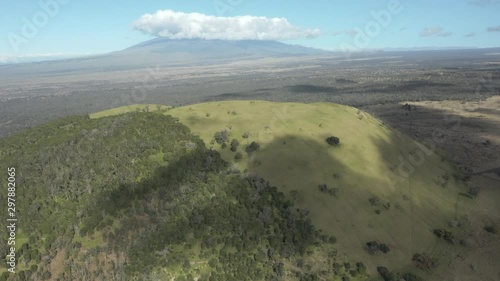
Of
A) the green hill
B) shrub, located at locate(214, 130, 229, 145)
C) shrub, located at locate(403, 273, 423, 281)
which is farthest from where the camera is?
shrub, located at locate(214, 130, 229, 145)

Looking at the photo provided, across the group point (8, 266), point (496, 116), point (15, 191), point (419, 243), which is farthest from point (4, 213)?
point (496, 116)

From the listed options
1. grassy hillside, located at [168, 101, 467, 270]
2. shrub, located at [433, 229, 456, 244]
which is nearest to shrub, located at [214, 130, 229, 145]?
grassy hillside, located at [168, 101, 467, 270]

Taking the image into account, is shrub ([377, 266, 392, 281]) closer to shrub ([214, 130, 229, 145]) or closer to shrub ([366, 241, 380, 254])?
shrub ([366, 241, 380, 254])

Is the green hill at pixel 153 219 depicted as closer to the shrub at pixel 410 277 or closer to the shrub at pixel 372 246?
the shrub at pixel 372 246

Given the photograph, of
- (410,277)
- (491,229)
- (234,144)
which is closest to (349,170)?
(234,144)

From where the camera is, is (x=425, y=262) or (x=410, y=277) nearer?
(x=410, y=277)

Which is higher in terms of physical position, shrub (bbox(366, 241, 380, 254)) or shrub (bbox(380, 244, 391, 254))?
shrub (bbox(366, 241, 380, 254))

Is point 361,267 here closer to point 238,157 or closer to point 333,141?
point 238,157
